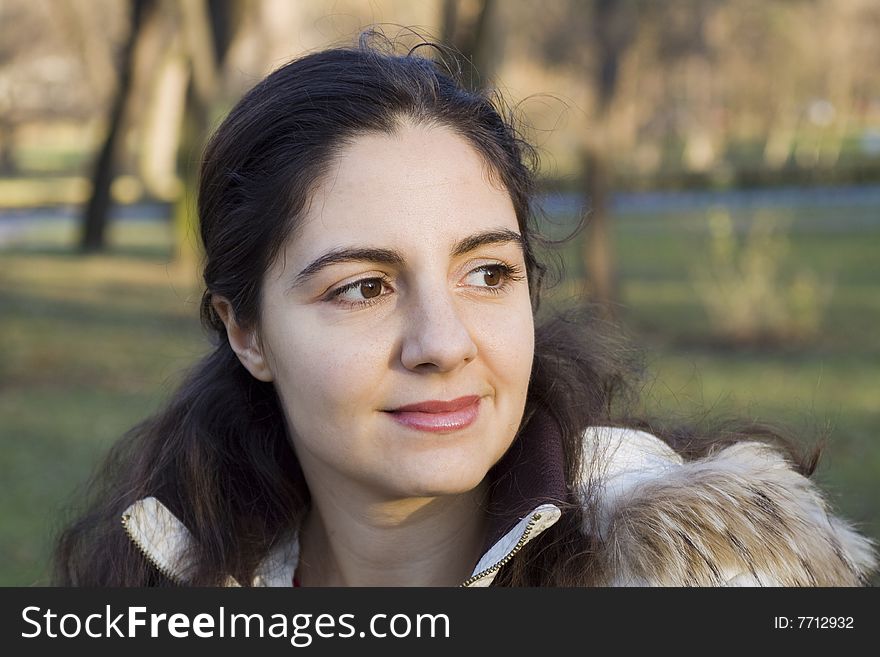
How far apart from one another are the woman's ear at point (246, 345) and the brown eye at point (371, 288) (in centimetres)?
40

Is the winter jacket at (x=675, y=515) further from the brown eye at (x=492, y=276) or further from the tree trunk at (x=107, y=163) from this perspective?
the tree trunk at (x=107, y=163)

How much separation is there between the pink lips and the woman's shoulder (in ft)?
1.01

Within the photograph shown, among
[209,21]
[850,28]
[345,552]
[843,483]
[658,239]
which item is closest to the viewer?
[345,552]

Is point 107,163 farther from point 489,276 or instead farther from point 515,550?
point 515,550

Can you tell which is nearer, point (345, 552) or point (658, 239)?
point (345, 552)

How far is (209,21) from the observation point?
608 inches

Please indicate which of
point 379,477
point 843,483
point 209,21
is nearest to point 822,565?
point 379,477

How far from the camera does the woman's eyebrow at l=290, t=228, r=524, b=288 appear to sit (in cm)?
221

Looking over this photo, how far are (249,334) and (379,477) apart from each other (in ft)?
1.74

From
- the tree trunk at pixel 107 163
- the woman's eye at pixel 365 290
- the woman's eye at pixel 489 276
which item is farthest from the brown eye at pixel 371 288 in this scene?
the tree trunk at pixel 107 163

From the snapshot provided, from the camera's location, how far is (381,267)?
222 centimetres

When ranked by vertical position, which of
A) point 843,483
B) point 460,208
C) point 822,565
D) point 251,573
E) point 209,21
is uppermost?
point 209,21

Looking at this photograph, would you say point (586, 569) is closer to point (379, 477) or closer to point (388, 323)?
point (379, 477)

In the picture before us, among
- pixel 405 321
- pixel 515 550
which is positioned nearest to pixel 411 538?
pixel 515 550
